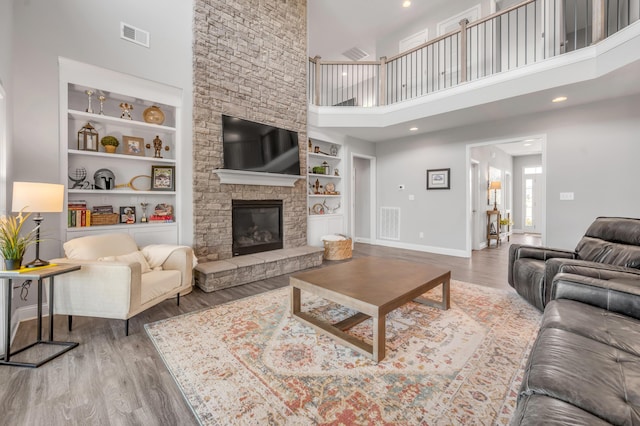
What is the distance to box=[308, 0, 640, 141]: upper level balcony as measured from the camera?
3.40 meters

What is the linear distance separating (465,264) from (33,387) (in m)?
5.34

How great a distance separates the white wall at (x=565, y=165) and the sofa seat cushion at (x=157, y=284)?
5.06m

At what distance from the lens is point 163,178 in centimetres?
375

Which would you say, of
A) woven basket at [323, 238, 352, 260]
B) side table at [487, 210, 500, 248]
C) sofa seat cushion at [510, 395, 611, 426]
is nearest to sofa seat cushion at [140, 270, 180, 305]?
sofa seat cushion at [510, 395, 611, 426]

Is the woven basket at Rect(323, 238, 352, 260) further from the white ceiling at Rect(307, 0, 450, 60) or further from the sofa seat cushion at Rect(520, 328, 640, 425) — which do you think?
the white ceiling at Rect(307, 0, 450, 60)

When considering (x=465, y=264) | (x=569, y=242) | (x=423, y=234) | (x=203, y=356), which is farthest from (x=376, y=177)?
(x=203, y=356)

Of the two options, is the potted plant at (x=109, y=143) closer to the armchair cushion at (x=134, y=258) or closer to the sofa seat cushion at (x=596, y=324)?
the armchair cushion at (x=134, y=258)

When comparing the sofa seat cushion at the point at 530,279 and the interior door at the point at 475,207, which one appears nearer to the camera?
the sofa seat cushion at the point at 530,279

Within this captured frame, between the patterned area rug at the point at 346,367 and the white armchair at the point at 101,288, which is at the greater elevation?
the white armchair at the point at 101,288

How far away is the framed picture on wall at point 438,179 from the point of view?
227 inches

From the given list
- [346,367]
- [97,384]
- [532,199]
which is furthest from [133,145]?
[532,199]

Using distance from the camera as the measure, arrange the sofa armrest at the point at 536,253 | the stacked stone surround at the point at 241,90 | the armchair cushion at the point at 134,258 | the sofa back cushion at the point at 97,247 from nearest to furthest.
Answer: the sofa back cushion at the point at 97,247, the armchair cushion at the point at 134,258, the sofa armrest at the point at 536,253, the stacked stone surround at the point at 241,90

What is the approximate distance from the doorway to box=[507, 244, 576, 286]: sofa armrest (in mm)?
3939

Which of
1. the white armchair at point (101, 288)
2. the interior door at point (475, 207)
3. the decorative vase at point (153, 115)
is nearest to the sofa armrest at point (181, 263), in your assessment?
the white armchair at point (101, 288)
